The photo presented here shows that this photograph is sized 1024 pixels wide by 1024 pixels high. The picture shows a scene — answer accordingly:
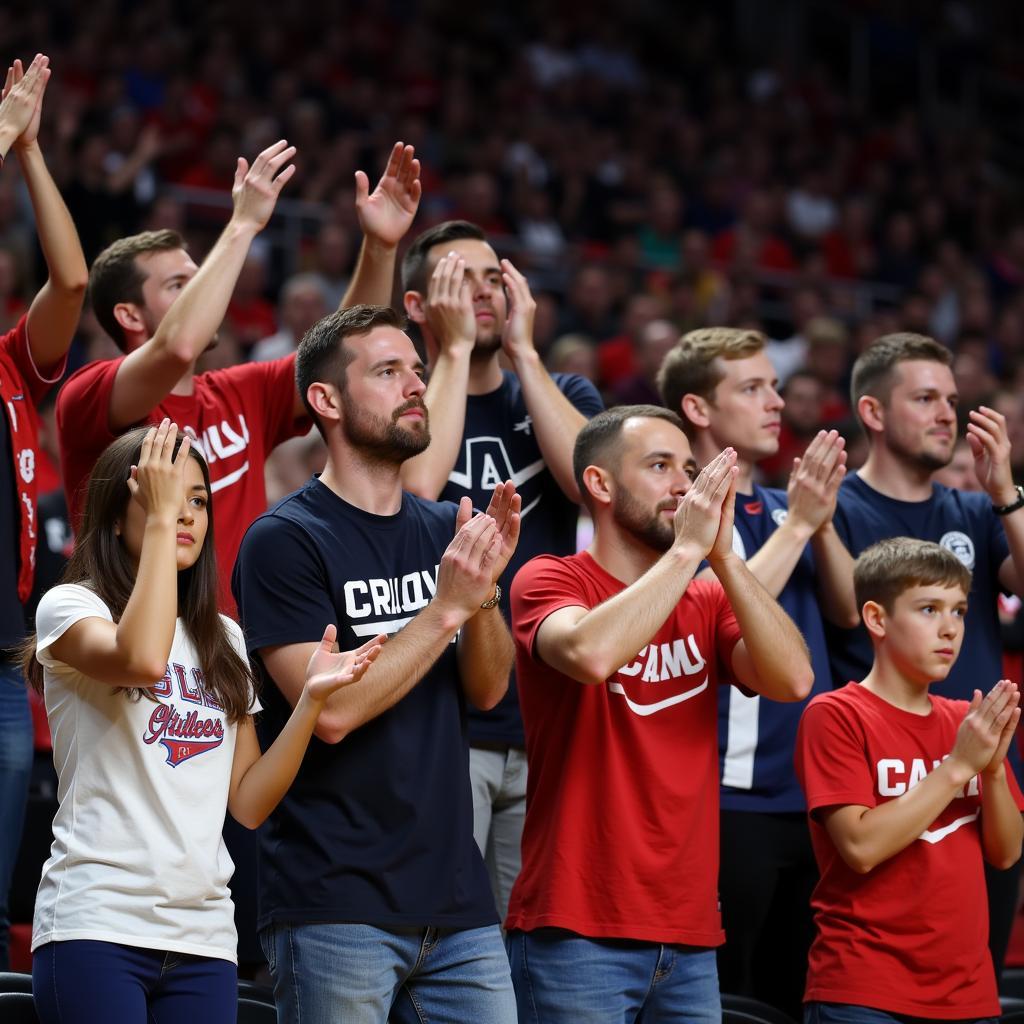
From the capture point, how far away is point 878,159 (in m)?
14.4

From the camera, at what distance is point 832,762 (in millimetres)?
3797

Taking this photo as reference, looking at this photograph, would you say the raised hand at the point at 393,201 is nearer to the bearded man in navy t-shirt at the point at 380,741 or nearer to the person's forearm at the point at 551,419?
the person's forearm at the point at 551,419

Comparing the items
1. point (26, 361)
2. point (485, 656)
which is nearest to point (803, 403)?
point (26, 361)

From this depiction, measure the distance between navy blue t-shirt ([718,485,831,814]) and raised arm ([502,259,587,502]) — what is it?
53cm

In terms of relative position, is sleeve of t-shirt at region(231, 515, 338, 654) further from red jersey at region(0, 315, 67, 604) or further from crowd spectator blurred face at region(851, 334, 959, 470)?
crowd spectator blurred face at region(851, 334, 959, 470)

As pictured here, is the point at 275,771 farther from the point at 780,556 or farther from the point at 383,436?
the point at 780,556

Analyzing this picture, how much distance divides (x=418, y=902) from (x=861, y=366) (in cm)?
239

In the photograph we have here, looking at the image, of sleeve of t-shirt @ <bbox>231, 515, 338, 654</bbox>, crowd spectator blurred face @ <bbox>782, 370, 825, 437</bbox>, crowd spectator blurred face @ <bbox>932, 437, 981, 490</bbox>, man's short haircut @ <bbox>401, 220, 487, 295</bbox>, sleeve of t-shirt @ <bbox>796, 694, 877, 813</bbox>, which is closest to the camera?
sleeve of t-shirt @ <bbox>231, 515, 338, 654</bbox>

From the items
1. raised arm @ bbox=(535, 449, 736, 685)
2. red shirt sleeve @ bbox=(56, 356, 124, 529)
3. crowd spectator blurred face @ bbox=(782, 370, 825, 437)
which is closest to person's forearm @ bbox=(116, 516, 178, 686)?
raised arm @ bbox=(535, 449, 736, 685)

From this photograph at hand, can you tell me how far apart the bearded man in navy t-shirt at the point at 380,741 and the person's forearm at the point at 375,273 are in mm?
1070

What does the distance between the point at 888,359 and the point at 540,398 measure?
1.12m

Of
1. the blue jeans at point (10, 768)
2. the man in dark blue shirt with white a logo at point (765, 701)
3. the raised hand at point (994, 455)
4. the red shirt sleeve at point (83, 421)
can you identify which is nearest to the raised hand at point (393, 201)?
the red shirt sleeve at point (83, 421)

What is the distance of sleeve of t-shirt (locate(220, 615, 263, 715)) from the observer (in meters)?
3.24

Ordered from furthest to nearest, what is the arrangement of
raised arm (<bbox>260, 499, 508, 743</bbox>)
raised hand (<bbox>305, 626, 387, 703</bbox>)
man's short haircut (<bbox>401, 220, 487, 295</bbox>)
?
man's short haircut (<bbox>401, 220, 487, 295</bbox>), raised arm (<bbox>260, 499, 508, 743</bbox>), raised hand (<bbox>305, 626, 387, 703</bbox>)
